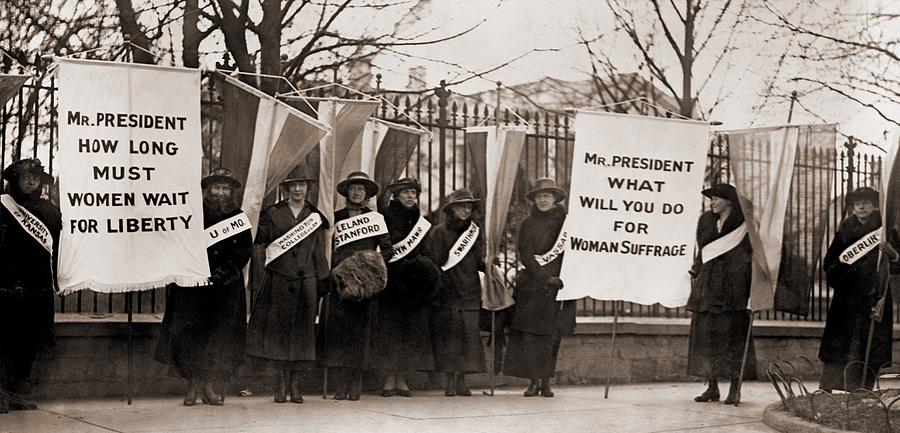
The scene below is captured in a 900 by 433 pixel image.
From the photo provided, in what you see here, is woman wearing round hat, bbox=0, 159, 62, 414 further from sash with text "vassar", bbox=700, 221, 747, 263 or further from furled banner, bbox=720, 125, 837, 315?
furled banner, bbox=720, 125, 837, 315

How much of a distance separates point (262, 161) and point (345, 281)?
4.15ft

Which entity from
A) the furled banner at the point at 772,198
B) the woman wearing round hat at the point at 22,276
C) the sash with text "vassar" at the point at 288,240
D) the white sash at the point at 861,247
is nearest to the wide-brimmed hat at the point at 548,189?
the furled banner at the point at 772,198

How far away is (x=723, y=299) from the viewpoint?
10.3 m

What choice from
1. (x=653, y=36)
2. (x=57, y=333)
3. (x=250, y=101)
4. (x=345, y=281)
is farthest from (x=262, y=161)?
(x=653, y=36)

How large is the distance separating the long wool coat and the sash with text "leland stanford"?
0.97 meters

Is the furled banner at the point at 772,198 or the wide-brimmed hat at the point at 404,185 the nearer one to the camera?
the furled banner at the point at 772,198

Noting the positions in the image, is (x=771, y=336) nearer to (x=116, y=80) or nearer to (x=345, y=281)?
(x=345, y=281)

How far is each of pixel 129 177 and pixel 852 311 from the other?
22.9ft

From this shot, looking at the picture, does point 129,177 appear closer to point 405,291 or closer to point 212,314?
point 212,314

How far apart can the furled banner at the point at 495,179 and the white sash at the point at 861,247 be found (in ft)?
10.8

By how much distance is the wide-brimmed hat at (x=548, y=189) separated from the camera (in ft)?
35.7

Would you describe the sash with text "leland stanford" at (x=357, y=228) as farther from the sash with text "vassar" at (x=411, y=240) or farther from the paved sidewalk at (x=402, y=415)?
the paved sidewalk at (x=402, y=415)

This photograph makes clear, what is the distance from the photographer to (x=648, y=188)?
10.4 meters

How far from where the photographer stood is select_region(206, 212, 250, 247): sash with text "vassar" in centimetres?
915
